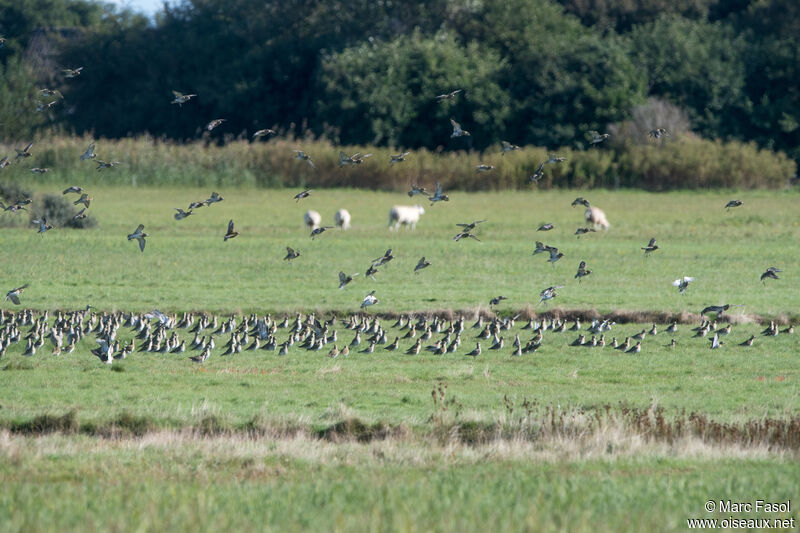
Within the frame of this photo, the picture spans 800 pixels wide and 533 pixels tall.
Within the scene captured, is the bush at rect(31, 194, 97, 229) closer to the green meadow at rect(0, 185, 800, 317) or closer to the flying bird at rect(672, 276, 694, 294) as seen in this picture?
the green meadow at rect(0, 185, 800, 317)

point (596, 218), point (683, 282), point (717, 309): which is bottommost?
point (596, 218)

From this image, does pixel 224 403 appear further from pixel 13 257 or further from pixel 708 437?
pixel 13 257

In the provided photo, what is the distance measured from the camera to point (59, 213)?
41031 mm

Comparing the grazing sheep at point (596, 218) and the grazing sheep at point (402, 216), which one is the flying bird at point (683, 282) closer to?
the grazing sheep at point (596, 218)

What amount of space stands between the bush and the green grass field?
673 centimetres

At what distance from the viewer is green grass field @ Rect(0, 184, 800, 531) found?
10.5 meters

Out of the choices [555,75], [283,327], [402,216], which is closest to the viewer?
[283,327]

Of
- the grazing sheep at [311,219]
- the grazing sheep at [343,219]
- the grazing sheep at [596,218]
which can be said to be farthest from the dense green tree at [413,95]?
the grazing sheep at [596,218]

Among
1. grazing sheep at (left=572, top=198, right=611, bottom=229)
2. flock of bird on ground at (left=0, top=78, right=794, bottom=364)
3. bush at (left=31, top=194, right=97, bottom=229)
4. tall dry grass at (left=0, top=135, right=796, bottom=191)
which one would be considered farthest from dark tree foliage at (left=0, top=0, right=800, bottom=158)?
flock of bird on ground at (left=0, top=78, right=794, bottom=364)

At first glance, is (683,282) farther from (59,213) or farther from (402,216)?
(59,213)

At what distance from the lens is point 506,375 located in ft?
59.1

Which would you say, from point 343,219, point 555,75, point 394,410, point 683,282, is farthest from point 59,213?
point 555,75

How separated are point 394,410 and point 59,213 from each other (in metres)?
28.8

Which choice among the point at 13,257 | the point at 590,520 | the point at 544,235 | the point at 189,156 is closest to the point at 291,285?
the point at 13,257
